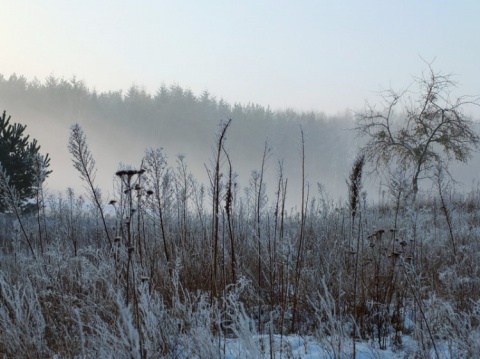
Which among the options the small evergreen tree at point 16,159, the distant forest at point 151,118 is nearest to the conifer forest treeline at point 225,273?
the small evergreen tree at point 16,159

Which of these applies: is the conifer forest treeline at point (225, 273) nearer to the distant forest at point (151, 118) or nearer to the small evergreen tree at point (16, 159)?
the small evergreen tree at point (16, 159)

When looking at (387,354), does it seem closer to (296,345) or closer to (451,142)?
(296,345)

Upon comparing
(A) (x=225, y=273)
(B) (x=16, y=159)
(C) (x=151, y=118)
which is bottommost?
(A) (x=225, y=273)

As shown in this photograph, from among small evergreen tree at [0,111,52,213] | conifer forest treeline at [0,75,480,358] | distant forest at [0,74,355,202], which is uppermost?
distant forest at [0,74,355,202]

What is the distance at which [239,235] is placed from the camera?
5980 mm

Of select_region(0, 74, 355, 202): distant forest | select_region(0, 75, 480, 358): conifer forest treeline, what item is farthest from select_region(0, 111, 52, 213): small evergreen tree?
select_region(0, 74, 355, 202): distant forest

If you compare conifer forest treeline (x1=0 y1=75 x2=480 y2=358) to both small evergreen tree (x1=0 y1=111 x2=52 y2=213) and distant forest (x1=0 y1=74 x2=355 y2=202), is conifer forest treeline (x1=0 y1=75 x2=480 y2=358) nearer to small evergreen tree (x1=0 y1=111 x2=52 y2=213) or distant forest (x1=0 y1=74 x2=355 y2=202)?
small evergreen tree (x1=0 y1=111 x2=52 y2=213)

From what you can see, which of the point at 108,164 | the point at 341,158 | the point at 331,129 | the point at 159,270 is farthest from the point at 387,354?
the point at 331,129

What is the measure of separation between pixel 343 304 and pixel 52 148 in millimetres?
59809

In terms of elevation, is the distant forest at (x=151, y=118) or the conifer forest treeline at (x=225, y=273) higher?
the distant forest at (x=151, y=118)

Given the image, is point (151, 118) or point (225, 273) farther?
point (151, 118)

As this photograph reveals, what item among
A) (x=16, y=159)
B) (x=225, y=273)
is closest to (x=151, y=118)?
(x=16, y=159)

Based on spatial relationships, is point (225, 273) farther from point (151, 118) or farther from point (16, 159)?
point (151, 118)

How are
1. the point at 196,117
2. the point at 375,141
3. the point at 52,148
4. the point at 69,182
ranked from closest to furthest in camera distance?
the point at 375,141
the point at 69,182
the point at 52,148
the point at 196,117
